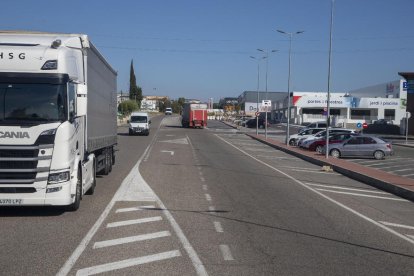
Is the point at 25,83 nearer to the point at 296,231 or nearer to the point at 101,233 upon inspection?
the point at 101,233

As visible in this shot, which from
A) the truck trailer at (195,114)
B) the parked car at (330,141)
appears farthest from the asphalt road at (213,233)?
the truck trailer at (195,114)

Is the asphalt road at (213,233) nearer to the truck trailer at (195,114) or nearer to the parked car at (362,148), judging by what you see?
the parked car at (362,148)

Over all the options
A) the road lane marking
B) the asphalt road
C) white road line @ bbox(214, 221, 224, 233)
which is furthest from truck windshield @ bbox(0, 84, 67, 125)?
white road line @ bbox(214, 221, 224, 233)

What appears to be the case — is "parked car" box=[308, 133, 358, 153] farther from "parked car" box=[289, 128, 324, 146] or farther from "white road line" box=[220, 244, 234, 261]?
"white road line" box=[220, 244, 234, 261]

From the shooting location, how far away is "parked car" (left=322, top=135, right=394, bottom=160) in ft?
112

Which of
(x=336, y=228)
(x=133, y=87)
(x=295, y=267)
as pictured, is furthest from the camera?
(x=133, y=87)

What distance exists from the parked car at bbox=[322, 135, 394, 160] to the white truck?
2485 cm

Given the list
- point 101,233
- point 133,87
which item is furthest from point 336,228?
A: point 133,87

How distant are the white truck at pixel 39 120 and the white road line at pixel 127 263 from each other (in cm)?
347

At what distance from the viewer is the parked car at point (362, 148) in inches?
1341

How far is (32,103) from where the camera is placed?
10.8 m

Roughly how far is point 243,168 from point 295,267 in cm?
1702

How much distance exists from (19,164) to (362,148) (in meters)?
26.9

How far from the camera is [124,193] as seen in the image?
15.0 m
